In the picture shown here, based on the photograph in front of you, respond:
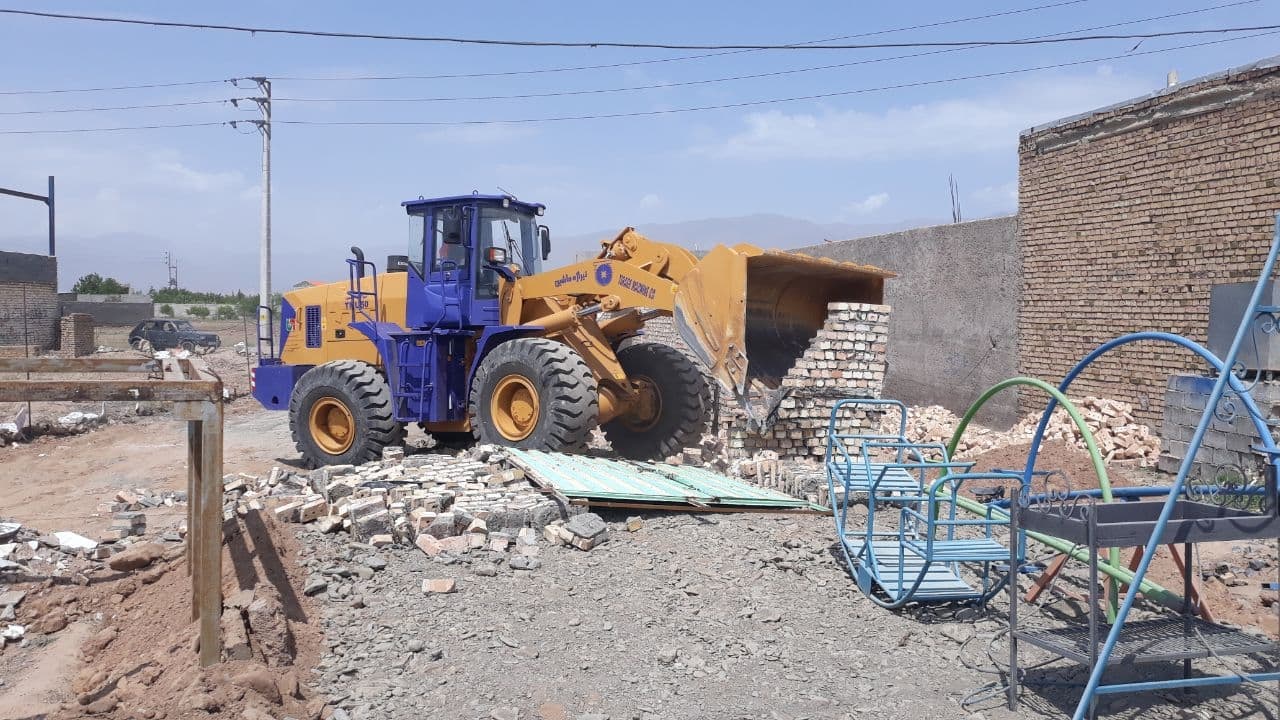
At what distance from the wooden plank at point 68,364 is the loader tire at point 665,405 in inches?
190

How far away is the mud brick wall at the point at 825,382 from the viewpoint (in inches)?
352

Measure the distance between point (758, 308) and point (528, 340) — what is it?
94.4 inches

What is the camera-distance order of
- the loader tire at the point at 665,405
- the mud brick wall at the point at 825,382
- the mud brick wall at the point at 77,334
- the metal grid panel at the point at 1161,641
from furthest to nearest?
the mud brick wall at the point at 77,334
the loader tire at the point at 665,405
the mud brick wall at the point at 825,382
the metal grid panel at the point at 1161,641

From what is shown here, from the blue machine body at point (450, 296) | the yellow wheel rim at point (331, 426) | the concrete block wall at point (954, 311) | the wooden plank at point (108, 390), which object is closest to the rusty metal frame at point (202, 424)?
the wooden plank at point (108, 390)

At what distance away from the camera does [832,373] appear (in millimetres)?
9023

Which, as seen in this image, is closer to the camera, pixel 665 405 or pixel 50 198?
pixel 665 405

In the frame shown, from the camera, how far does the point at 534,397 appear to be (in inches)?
340

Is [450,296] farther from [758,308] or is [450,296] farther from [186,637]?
[186,637]

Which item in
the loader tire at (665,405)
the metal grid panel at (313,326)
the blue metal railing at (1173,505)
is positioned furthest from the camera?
the metal grid panel at (313,326)

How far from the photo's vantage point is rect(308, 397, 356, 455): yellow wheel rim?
33.6 ft

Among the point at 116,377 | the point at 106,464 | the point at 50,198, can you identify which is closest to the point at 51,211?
the point at 50,198

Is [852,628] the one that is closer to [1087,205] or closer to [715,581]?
[715,581]

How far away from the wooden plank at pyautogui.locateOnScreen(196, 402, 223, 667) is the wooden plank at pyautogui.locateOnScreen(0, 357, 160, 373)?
1.35m

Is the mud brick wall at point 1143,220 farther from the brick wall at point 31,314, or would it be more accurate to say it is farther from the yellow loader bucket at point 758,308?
the brick wall at point 31,314
